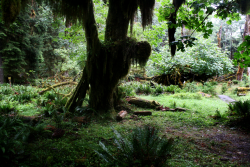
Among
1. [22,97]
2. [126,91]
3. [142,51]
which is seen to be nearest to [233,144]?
[142,51]

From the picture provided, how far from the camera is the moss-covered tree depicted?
5355 mm

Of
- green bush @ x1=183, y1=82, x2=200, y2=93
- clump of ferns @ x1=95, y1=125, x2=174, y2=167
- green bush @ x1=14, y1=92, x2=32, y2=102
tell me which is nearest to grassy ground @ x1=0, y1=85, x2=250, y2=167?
clump of ferns @ x1=95, y1=125, x2=174, y2=167

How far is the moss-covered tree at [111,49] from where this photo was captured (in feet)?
17.6

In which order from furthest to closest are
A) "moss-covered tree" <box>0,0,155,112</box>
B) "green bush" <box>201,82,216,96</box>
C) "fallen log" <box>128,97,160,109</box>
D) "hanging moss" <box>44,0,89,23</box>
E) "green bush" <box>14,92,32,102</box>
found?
"green bush" <box>201,82,216,96</box> → "green bush" <box>14,92,32,102</box> → "fallen log" <box>128,97,160,109</box> → "moss-covered tree" <box>0,0,155,112</box> → "hanging moss" <box>44,0,89,23</box>

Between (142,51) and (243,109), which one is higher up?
(142,51)

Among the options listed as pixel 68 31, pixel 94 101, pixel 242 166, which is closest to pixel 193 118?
pixel 242 166

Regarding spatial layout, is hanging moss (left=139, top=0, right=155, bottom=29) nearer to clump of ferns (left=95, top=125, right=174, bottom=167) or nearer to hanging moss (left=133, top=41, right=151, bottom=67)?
hanging moss (left=133, top=41, right=151, bottom=67)

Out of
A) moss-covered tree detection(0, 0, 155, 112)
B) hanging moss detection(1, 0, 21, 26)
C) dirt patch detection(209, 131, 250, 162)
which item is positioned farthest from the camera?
moss-covered tree detection(0, 0, 155, 112)

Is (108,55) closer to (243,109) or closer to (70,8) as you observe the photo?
(70,8)

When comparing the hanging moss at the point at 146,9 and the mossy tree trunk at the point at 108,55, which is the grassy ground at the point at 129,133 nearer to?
the mossy tree trunk at the point at 108,55

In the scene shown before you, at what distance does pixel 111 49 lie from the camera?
18.1 feet

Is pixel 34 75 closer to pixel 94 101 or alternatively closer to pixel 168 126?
pixel 94 101

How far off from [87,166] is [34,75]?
53.4 ft

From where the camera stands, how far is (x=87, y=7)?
4.94 meters
